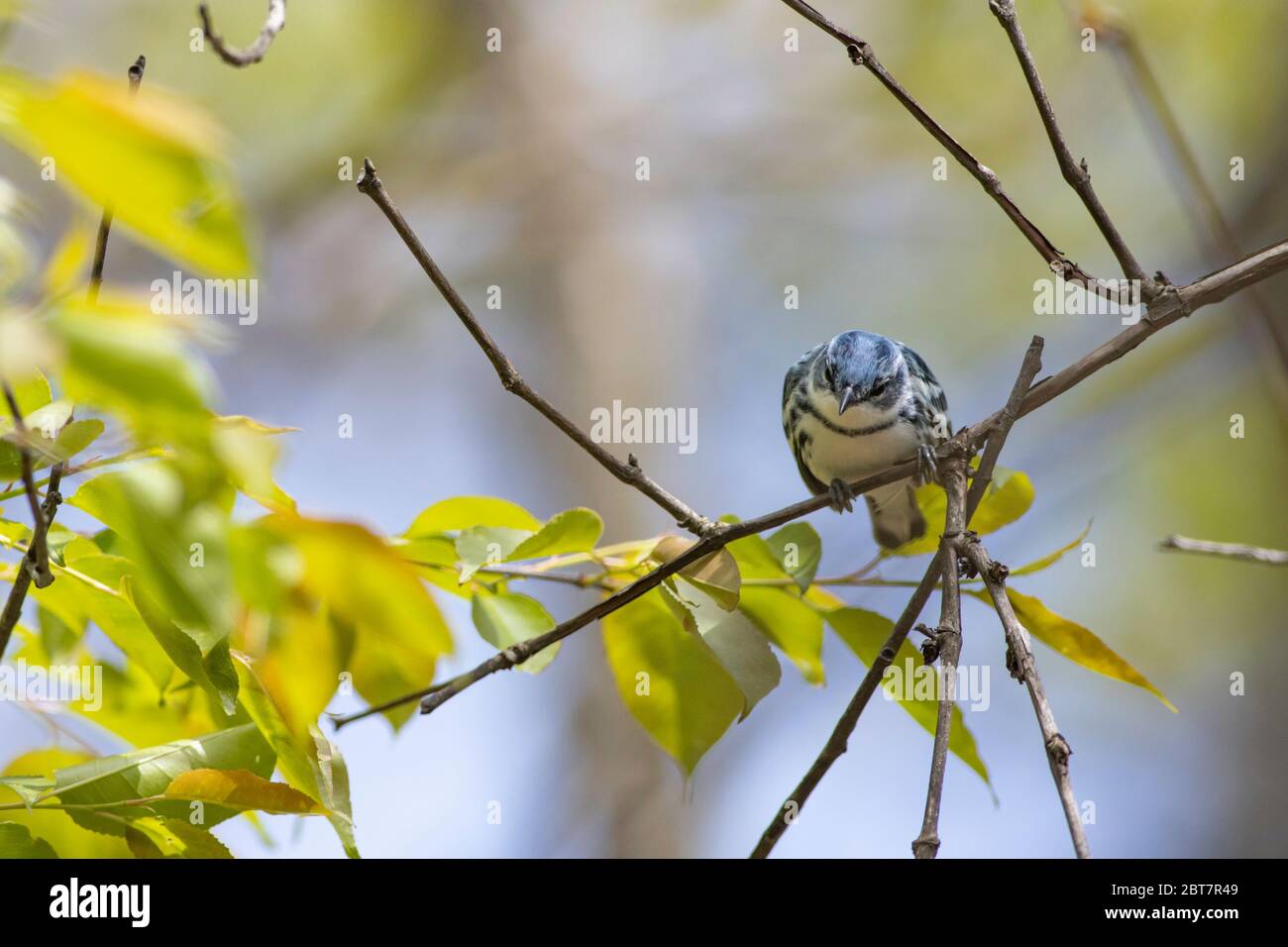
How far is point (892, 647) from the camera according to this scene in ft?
3.89

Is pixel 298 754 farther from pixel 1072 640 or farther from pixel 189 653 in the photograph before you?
pixel 1072 640

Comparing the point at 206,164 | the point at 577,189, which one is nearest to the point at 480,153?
the point at 577,189

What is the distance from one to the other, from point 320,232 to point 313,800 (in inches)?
235

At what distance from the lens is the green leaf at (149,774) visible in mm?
1134

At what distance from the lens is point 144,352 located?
56cm

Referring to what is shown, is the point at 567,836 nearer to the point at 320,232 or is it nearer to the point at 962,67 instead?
the point at 320,232

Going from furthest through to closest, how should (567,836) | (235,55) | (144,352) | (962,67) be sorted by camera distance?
(962,67) < (567,836) < (235,55) < (144,352)

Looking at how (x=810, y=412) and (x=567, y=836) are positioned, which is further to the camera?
(x=567, y=836)

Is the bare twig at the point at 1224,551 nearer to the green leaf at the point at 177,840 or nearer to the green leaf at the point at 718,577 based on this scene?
the green leaf at the point at 718,577

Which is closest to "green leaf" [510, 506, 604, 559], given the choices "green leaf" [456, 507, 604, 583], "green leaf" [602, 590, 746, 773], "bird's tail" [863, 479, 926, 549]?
"green leaf" [456, 507, 604, 583]

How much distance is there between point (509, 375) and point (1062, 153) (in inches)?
25.1

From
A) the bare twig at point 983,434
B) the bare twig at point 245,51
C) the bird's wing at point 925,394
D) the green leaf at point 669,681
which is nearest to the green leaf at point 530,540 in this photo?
the green leaf at point 669,681

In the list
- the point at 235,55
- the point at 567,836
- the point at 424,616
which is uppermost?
the point at 235,55

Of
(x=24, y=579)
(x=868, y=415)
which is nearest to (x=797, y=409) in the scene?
(x=868, y=415)
